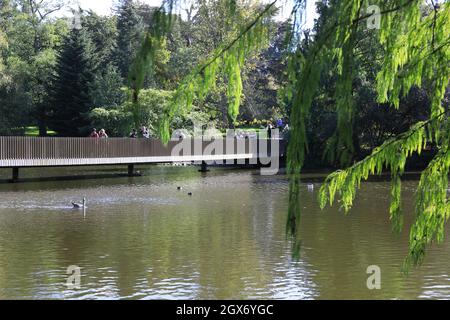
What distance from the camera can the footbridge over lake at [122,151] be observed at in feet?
92.3

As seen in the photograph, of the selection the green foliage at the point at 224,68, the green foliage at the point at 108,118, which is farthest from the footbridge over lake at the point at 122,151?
the green foliage at the point at 224,68

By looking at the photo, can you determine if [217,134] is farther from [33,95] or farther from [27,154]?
[27,154]

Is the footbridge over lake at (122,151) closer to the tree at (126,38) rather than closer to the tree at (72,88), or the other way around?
the tree at (72,88)

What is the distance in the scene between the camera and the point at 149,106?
42.3 meters

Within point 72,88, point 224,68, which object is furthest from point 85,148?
point 224,68

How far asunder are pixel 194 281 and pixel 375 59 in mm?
26189

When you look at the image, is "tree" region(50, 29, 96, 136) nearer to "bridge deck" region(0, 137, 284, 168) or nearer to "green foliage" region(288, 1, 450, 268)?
"bridge deck" region(0, 137, 284, 168)

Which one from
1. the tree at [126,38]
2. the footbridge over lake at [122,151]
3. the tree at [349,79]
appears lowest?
the footbridge over lake at [122,151]

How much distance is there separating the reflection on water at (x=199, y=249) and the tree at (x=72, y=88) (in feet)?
70.0

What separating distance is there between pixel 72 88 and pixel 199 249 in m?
33.6

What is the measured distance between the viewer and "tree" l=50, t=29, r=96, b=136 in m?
45.8

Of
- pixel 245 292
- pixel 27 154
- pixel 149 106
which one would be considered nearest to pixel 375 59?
pixel 149 106

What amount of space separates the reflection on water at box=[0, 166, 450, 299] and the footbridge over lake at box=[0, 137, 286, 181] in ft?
11.7

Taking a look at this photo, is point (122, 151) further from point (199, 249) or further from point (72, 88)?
point (199, 249)
